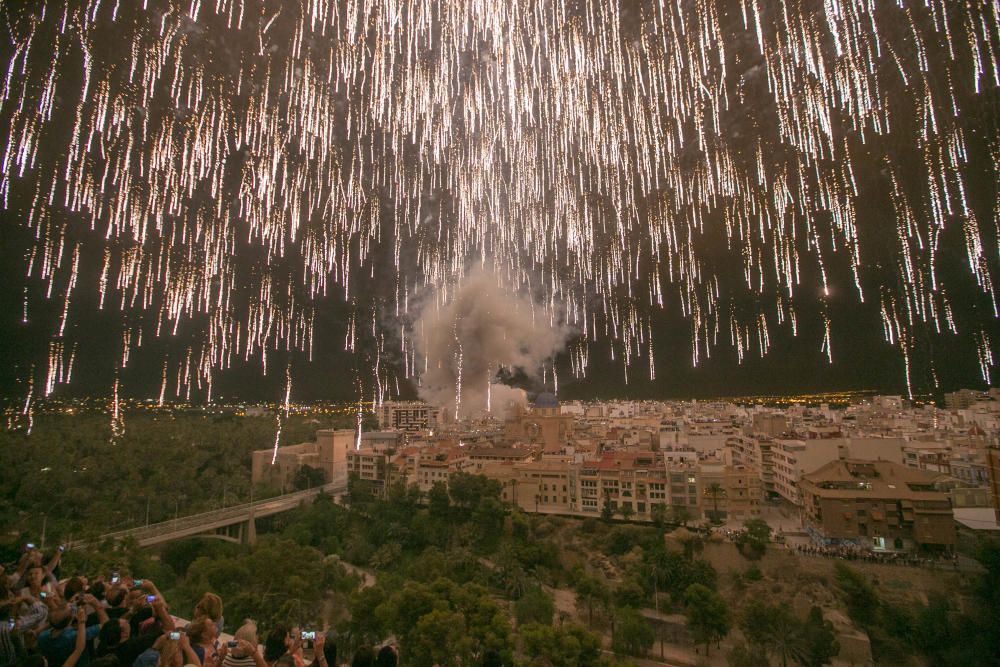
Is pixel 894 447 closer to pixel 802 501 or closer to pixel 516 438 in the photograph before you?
pixel 802 501

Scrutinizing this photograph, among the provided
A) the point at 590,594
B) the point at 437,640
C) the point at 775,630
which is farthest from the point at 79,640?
the point at 775,630

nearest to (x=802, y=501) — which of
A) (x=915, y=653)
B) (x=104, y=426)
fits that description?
(x=915, y=653)

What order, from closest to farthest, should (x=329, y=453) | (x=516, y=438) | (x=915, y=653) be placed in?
(x=915, y=653)
(x=329, y=453)
(x=516, y=438)

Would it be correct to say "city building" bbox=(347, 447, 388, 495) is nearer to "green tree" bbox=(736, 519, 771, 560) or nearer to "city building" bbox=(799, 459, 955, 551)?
"green tree" bbox=(736, 519, 771, 560)

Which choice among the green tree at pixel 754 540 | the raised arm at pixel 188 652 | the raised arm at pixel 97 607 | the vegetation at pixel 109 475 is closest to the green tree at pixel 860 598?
the green tree at pixel 754 540

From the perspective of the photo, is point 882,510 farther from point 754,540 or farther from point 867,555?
point 754,540

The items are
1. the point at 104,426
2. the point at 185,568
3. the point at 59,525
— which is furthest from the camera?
the point at 104,426

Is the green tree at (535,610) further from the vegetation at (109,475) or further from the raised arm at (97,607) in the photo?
the raised arm at (97,607)

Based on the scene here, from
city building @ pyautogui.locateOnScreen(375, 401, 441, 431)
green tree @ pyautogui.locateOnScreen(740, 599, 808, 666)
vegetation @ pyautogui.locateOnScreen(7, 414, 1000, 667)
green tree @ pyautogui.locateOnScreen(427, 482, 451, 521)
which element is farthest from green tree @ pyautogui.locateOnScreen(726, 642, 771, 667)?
city building @ pyautogui.locateOnScreen(375, 401, 441, 431)
